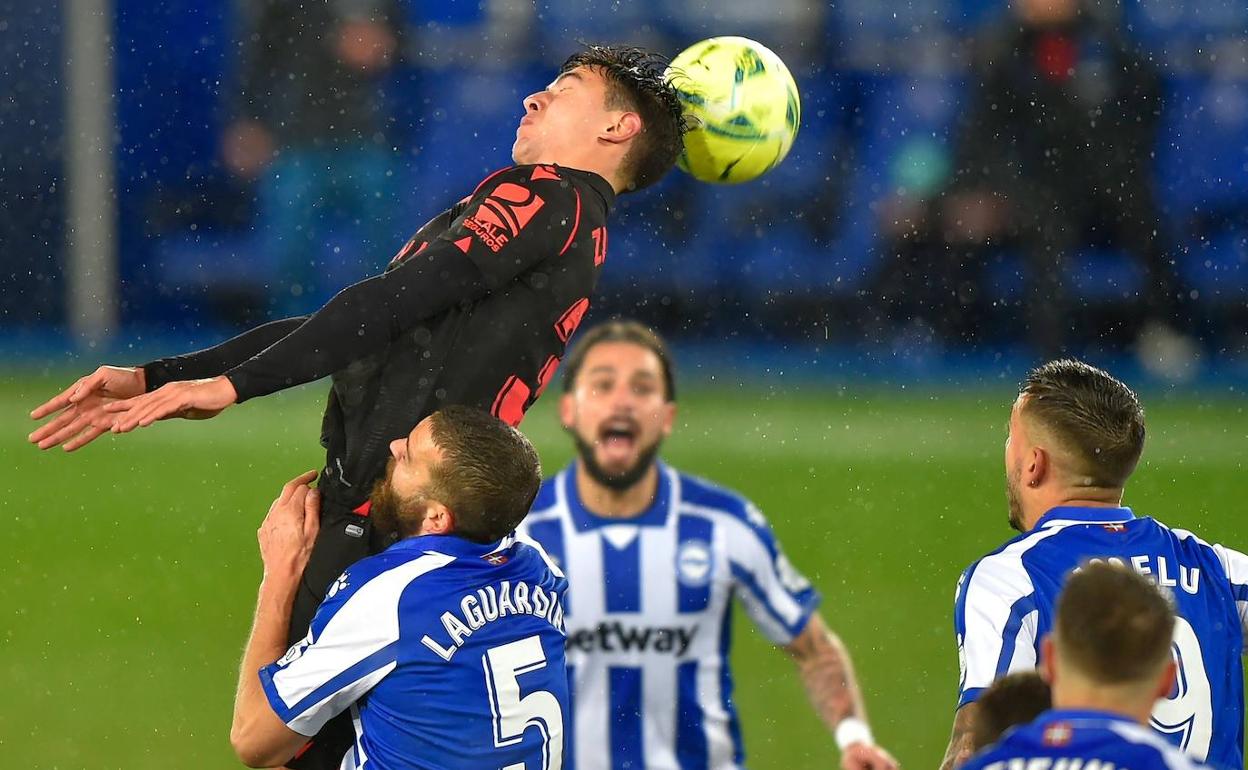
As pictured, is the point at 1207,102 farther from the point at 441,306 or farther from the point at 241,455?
the point at 441,306

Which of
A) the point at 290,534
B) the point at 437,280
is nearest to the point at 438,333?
the point at 437,280

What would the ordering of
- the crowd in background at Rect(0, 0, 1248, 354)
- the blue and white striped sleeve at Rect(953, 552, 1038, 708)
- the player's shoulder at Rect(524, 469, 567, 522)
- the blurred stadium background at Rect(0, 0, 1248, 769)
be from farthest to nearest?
the crowd in background at Rect(0, 0, 1248, 354)
the blurred stadium background at Rect(0, 0, 1248, 769)
the player's shoulder at Rect(524, 469, 567, 522)
the blue and white striped sleeve at Rect(953, 552, 1038, 708)

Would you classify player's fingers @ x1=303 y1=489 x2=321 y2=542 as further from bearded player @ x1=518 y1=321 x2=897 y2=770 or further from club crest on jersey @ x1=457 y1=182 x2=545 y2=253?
bearded player @ x1=518 y1=321 x2=897 y2=770

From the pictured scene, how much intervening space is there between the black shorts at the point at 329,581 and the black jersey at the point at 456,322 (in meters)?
0.06

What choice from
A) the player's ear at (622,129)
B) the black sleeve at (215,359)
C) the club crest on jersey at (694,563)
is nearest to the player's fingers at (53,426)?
the black sleeve at (215,359)

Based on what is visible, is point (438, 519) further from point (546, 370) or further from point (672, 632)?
point (672, 632)

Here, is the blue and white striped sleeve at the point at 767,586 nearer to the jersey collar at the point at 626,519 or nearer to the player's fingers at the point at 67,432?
the jersey collar at the point at 626,519

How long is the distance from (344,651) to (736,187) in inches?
435

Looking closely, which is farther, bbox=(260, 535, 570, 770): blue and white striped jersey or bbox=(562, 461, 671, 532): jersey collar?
bbox=(562, 461, 671, 532): jersey collar

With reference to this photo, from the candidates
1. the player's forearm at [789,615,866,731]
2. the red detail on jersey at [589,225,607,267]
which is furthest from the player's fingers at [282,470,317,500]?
the player's forearm at [789,615,866,731]

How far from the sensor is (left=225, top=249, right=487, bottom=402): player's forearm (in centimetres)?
374

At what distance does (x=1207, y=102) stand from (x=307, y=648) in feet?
40.2

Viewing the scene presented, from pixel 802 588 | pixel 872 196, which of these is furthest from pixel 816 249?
pixel 802 588

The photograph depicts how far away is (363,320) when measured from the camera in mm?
3805
